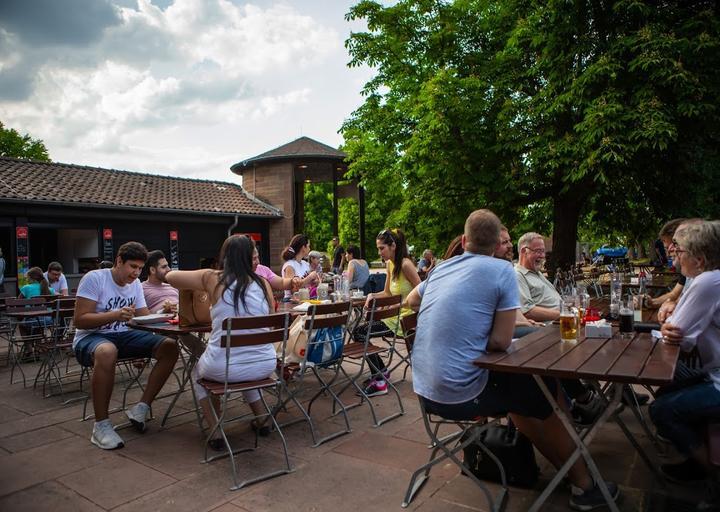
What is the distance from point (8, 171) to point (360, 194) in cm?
1085

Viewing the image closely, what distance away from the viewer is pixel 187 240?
17.4 meters

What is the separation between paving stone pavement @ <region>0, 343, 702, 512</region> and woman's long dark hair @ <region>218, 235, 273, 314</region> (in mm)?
1063

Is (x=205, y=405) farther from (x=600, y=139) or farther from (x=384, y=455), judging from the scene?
(x=600, y=139)

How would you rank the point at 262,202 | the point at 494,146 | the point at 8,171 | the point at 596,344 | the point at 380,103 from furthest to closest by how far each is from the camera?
the point at 262,202 < the point at 8,171 < the point at 380,103 < the point at 494,146 < the point at 596,344

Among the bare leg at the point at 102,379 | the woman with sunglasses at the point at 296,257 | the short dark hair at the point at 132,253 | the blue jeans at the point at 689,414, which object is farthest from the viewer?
the woman with sunglasses at the point at 296,257

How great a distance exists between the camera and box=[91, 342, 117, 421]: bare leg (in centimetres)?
348

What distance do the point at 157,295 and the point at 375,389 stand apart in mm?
2405

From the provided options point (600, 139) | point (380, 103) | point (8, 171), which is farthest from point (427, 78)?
point (8, 171)

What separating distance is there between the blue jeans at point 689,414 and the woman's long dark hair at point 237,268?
245 cm

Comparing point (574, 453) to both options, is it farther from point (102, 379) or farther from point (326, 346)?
point (102, 379)

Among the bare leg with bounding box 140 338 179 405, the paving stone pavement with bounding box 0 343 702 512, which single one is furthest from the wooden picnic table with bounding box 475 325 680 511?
the bare leg with bounding box 140 338 179 405

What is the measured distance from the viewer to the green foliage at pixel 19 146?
2844cm

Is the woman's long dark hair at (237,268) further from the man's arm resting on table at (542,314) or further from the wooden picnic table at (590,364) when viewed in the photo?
the man's arm resting on table at (542,314)

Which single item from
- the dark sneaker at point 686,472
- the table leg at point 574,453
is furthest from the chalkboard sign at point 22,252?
the dark sneaker at point 686,472
